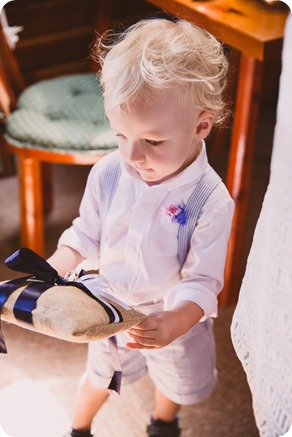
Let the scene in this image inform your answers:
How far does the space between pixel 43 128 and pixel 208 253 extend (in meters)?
0.64

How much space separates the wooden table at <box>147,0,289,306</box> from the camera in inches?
38.4

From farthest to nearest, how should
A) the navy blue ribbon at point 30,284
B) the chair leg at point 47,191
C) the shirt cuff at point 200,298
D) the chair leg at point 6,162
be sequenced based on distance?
the chair leg at point 6,162 → the chair leg at point 47,191 → the shirt cuff at point 200,298 → the navy blue ribbon at point 30,284

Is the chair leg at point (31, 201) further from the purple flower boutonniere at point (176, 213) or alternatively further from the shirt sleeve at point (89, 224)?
the purple flower boutonniere at point (176, 213)

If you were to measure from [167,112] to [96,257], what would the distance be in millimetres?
288

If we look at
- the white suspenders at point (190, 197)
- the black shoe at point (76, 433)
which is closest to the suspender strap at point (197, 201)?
the white suspenders at point (190, 197)

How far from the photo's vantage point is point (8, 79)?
1.53 metres

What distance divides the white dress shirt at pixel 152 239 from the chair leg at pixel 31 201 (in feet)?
1.45

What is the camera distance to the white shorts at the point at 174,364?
3.39 feet

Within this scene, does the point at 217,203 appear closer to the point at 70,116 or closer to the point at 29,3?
the point at 70,116

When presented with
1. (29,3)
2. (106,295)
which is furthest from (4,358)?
(29,3)

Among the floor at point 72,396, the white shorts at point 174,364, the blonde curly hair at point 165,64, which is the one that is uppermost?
the blonde curly hair at point 165,64

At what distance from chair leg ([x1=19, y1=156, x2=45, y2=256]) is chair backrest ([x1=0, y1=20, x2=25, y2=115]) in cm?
15

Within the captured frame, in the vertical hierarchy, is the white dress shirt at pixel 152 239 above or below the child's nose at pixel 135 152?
below

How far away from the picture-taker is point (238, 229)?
57.1 inches
